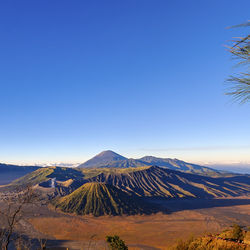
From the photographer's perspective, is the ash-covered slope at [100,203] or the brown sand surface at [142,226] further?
the ash-covered slope at [100,203]

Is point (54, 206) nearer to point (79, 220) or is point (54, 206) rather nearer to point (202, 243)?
point (79, 220)

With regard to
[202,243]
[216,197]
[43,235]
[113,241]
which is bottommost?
[216,197]

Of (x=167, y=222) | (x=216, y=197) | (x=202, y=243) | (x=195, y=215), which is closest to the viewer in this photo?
(x=202, y=243)

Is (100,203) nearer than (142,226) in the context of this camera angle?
No

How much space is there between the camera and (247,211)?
12912 centimetres

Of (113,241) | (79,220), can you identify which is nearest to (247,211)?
(79,220)

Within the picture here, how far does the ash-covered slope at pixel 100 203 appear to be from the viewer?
117688 mm

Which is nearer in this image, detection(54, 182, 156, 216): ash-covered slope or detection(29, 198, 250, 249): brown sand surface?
detection(29, 198, 250, 249): brown sand surface

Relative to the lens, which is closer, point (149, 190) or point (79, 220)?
point (79, 220)

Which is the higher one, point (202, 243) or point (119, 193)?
point (202, 243)

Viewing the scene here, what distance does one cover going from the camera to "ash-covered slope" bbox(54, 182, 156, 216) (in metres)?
118

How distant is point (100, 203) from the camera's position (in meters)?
126

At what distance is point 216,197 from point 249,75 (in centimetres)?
20733

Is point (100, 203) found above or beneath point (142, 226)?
above
